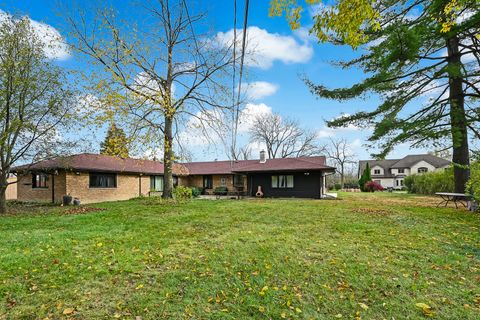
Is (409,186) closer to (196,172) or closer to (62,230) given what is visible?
(196,172)

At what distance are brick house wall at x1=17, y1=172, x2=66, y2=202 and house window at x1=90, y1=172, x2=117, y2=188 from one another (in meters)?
1.76

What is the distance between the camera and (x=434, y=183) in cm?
2223

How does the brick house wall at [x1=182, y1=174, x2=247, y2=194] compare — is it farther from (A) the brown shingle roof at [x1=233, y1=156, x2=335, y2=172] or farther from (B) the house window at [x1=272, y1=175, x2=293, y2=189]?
(B) the house window at [x1=272, y1=175, x2=293, y2=189]

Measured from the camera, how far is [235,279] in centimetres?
388

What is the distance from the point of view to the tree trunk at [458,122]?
11477 mm

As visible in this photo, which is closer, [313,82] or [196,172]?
[313,82]

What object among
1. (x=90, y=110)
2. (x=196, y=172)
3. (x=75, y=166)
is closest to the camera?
(x=90, y=110)

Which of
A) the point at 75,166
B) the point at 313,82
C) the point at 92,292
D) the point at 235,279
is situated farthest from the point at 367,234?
the point at 75,166

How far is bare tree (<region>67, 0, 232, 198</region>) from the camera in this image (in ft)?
42.3

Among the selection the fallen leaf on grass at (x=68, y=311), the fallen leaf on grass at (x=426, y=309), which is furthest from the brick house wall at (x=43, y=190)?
the fallen leaf on grass at (x=426, y=309)

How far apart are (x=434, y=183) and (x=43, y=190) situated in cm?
3036

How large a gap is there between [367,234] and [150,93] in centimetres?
1212

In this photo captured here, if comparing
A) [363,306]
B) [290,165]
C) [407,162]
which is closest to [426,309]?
[363,306]

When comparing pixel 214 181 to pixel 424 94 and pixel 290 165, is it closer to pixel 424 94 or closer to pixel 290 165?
pixel 290 165
